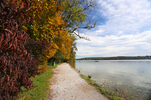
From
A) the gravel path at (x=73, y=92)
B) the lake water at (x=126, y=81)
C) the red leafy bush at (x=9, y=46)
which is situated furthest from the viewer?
the lake water at (x=126, y=81)

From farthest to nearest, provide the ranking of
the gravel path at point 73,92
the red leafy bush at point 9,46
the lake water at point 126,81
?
1. the lake water at point 126,81
2. the gravel path at point 73,92
3. the red leafy bush at point 9,46

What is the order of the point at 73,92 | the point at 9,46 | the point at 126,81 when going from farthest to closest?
the point at 126,81, the point at 73,92, the point at 9,46

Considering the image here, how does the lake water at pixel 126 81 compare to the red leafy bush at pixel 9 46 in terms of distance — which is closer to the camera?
the red leafy bush at pixel 9 46

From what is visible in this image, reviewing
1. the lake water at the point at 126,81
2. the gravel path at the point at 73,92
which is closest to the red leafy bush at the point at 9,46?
the gravel path at the point at 73,92

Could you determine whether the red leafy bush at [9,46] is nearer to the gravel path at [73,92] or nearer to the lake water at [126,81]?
the gravel path at [73,92]

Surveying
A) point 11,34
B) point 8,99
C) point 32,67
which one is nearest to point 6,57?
point 11,34

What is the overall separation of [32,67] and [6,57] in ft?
4.17

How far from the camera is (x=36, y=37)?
5.70 metres

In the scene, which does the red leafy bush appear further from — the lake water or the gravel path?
the lake water

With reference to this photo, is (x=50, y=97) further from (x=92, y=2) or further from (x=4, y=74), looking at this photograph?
(x=92, y=2)

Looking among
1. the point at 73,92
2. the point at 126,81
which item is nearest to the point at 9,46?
the point at 73,92

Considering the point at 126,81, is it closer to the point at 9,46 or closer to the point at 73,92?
the point at 73,92

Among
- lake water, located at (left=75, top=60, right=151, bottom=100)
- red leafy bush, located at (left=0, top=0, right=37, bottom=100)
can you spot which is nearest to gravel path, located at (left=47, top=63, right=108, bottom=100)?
lake water, located at (left=75, top=60, right=151, bottom=100)

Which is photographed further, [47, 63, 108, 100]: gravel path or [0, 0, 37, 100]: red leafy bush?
A: [47, 63, 108, 100]: gravel path
